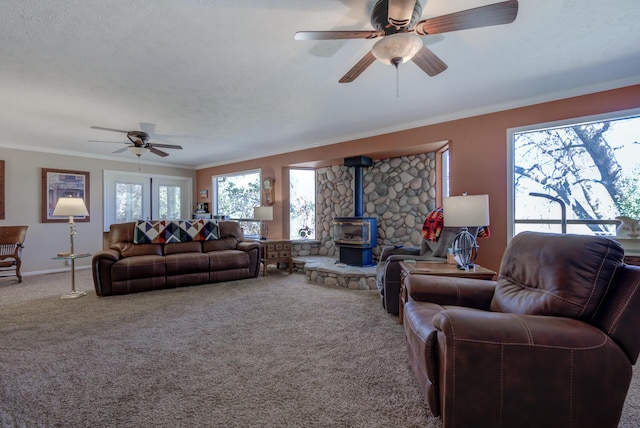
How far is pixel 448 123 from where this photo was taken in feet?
12.5

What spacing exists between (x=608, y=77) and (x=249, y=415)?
4.12 m

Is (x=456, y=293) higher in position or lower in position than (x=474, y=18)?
lower

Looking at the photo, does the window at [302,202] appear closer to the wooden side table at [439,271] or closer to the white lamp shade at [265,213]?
the white lamp shade at [265,213]

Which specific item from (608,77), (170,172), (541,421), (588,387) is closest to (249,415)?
(541,421)

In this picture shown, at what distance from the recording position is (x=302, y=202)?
6.01m

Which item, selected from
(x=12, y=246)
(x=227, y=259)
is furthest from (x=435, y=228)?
(x=12, y=246)

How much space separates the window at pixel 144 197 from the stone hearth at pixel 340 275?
4330mm

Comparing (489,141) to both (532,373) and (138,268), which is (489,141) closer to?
(532,373)

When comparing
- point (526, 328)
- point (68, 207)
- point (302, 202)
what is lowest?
point (526, 328)

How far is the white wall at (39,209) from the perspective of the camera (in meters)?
5.12

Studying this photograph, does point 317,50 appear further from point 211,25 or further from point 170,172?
point 170,172

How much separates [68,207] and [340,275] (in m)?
3.76

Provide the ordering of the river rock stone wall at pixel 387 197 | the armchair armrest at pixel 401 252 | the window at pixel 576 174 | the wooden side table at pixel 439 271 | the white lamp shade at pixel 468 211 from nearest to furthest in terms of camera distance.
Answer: the wooden side table at pixel 439 271 → the white lamp shade at pixel 468 211 → the window at pixel 576 174 → the armchair armrest at pixel 401 252 → the river rock stone wall at pixel 387 197

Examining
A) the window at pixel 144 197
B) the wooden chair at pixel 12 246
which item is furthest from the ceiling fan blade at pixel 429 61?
the window at pixel 144 197
